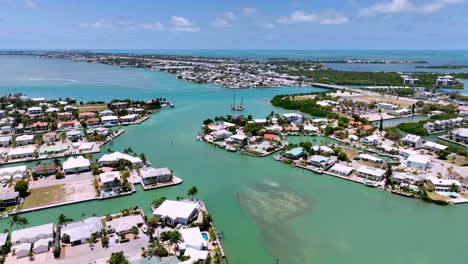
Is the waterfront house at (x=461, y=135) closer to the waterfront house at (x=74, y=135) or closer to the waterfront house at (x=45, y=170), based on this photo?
the waterfront house at (x=45, y=170)

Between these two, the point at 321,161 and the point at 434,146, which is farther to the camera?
the point at 434,146

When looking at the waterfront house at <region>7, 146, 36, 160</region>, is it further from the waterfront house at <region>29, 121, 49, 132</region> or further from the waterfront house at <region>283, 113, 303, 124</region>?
the waterfront house at <region>283, 113, 303, 124</region>

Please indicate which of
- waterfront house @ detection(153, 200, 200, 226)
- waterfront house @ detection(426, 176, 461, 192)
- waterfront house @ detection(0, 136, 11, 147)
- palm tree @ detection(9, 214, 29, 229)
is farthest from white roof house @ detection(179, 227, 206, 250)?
waterfront house @ detection(0, 136, 11, 147)

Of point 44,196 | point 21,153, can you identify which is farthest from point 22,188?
point 21,153

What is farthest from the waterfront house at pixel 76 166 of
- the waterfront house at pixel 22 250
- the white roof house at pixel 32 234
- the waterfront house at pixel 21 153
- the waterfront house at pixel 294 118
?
the waterfront house at pixel 294 118

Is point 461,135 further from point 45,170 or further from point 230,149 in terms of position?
point 45,170

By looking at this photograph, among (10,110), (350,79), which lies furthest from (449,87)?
(10,110)
